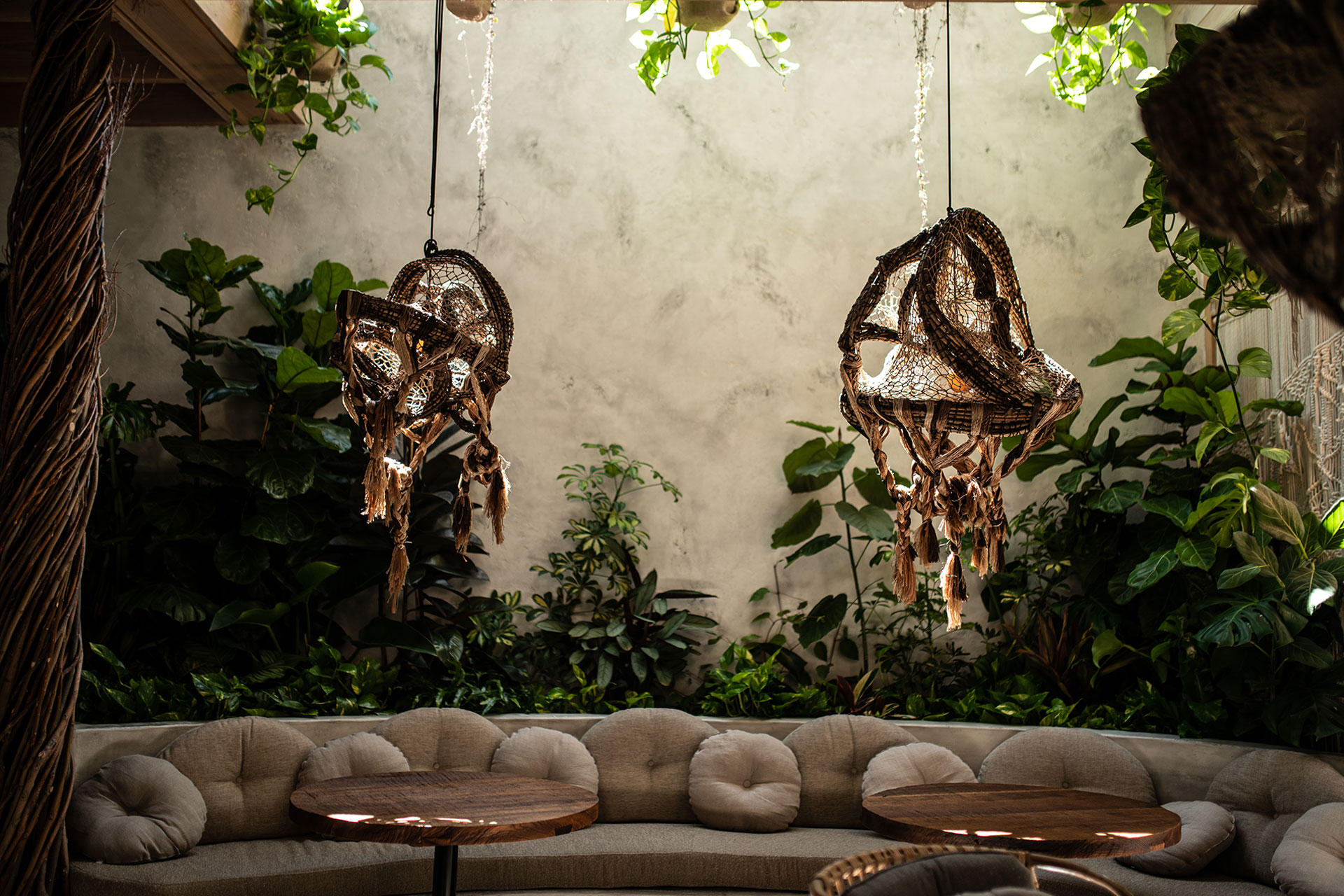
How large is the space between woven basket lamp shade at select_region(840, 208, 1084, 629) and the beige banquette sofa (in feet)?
6.47

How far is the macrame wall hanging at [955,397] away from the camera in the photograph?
233 cm

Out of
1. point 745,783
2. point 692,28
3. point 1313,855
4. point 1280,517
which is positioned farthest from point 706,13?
point 1313,855

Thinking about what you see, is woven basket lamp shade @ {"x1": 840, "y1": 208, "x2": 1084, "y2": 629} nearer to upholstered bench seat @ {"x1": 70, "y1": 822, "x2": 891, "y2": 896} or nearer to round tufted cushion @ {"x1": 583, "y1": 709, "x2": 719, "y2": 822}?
upholstered bench seat @ {"x1": 70, "y1": 822, "x2": 891, "y2": 896}

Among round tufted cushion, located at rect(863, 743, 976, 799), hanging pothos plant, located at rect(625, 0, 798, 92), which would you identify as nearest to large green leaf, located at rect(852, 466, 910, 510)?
round tufted cushion, located at rect(863, 743, 976, 799)

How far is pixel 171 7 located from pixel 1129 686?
213 inches

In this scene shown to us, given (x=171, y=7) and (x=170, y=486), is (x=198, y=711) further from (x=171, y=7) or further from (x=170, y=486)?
(x=171, y=7)

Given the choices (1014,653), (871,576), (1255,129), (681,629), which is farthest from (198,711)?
(1255,129)

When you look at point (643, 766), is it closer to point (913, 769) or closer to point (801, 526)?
point (913, 769)

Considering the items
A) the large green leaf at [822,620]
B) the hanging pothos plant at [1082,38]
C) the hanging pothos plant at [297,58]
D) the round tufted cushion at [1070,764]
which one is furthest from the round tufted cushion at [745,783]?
the hanging pothos plant at [297,58]

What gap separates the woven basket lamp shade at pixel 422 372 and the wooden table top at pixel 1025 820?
5.55ft

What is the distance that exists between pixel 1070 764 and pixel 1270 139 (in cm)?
389

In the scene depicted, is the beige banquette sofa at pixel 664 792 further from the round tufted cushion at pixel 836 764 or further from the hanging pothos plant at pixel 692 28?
the hanging pothos plant at pixel 692 28

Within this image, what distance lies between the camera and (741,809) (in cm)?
415

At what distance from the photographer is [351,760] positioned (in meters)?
4.07
